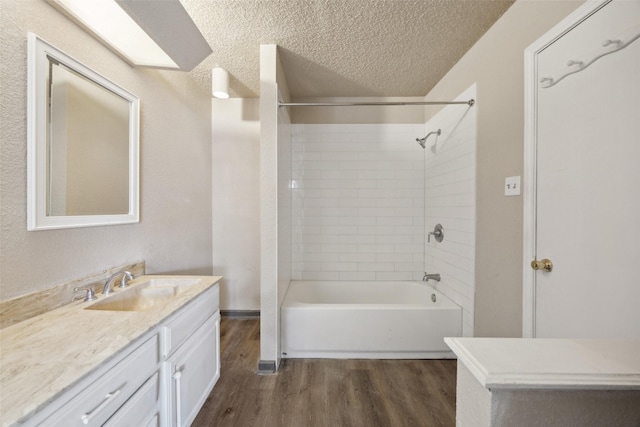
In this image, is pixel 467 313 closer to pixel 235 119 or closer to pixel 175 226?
pixel 175 226

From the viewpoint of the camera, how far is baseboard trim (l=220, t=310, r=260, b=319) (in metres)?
3.02

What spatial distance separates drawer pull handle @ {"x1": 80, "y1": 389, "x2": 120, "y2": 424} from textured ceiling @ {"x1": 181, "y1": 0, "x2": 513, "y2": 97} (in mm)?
A: 2057

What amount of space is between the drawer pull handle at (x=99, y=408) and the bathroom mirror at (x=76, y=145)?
0.80 meters

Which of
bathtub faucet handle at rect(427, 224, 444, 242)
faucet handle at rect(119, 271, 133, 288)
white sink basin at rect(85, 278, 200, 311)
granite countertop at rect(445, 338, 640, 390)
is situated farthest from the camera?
bathtub faucet handle at rect(427, 224, 444, 242)

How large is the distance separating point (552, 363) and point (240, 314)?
296 cm

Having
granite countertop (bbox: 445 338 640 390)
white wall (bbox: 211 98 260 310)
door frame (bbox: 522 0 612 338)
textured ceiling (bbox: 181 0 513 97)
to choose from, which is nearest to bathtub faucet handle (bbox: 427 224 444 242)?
door frame (bbox: 522 0 612 338)

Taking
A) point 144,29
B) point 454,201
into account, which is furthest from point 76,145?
point 454,201

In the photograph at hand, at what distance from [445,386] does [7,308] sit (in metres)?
2.46

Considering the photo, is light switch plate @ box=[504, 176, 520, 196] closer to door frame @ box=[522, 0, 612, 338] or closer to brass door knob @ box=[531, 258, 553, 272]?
door frame @ box=[522, 0, 612, 338]

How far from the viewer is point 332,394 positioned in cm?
175

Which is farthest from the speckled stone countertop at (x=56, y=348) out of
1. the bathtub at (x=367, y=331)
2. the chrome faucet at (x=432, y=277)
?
the chrome faucet at (x=432, y=277)

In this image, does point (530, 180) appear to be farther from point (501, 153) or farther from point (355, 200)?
point (355, 200)

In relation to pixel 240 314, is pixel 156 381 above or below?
above

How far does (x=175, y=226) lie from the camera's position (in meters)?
2.27
